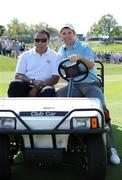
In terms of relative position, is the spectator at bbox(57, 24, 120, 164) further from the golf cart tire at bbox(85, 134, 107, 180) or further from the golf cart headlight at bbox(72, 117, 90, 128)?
the golf cart headlight at bbox(72, 117, 90, 128)

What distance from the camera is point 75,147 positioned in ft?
15.9

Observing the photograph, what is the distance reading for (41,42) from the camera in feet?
20.5

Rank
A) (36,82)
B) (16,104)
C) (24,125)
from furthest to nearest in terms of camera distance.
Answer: (36,82) < (16,104) < (24,125)

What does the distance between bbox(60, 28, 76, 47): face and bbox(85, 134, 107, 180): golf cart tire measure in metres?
2.04

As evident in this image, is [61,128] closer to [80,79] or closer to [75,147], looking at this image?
[75,147]

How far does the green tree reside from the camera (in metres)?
116

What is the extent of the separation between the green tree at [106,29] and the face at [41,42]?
357 feet

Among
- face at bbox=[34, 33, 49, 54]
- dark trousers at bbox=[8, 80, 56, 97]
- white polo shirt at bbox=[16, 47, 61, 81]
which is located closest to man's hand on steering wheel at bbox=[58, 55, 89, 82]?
dark trousers at bbox=[8, 80, 56, 97]

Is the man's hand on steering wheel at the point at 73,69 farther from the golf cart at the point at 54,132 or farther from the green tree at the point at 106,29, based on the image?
the green tree at the point at 106,29

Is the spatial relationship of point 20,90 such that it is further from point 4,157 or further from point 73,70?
point 4,157

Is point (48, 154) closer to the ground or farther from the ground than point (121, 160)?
farther from the ground

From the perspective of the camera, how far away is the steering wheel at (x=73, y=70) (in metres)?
5.61

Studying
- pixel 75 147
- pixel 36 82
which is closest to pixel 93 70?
pixel 36 82

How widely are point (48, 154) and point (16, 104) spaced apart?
647mm
